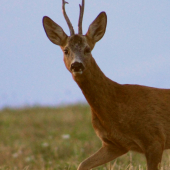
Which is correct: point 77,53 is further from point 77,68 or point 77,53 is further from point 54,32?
point 54,32

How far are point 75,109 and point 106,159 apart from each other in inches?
343

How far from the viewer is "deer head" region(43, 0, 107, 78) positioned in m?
6.02

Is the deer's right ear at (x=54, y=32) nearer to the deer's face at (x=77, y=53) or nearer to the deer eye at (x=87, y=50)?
the deer's face at (x=77, y=53)

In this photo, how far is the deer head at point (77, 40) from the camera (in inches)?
237

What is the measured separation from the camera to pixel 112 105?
20.9ft

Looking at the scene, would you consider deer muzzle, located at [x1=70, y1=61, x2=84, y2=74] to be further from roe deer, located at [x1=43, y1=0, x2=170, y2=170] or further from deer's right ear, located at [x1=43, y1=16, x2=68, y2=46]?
deer's right ear, located at [x1=43, y1=16, x2=68, y2=46]

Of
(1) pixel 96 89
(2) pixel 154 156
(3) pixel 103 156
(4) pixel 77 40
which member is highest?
(4) pixel 77 40

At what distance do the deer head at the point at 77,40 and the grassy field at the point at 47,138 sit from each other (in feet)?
5.75

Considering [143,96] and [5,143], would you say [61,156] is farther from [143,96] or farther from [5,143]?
[143,96]

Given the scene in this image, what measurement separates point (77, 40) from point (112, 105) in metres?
0.92

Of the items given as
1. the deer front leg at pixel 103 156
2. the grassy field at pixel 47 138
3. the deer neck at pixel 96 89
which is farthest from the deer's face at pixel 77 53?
the grassy field at pixel 47 138

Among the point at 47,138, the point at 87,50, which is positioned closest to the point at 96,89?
the point at 87,50

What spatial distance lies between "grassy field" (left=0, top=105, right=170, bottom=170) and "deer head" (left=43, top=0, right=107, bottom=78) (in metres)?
1.75

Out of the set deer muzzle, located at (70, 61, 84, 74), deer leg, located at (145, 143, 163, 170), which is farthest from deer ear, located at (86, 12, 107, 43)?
deer leg, located at (145, 143, 163, 170)
